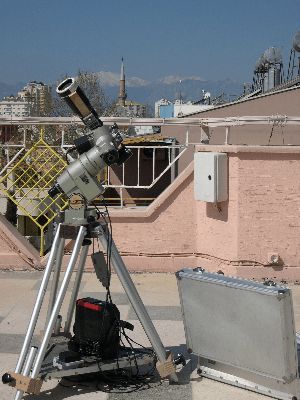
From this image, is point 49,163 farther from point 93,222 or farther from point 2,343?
point 93,222

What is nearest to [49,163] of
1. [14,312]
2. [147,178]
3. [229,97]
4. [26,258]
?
[26,258]

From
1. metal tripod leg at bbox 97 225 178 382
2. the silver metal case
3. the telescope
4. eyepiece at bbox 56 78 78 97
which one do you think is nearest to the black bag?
metal tripod leg at bbox 97 225 178 382

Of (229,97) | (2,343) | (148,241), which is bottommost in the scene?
(2,343)

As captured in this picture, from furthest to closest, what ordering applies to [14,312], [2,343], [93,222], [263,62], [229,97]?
[229,97], [263,62], [14,312], [2,343], [93,222]

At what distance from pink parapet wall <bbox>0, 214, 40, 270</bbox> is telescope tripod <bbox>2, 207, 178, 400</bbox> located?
136 inches

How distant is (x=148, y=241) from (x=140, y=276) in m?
0.48

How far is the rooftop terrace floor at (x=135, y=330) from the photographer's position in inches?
179

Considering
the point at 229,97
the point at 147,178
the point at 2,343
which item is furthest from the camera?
the point at 229,97

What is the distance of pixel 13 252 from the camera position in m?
8.18

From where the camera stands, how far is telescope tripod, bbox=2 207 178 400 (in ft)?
13.6

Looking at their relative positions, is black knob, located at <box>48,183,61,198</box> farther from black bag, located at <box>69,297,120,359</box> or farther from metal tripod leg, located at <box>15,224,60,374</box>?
black bag, located at <box>69,297,120,359</box>

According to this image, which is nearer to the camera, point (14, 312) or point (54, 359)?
point (54, 359)

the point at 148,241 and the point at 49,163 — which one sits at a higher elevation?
the point at 49,163

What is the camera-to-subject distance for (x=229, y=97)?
4312cm
